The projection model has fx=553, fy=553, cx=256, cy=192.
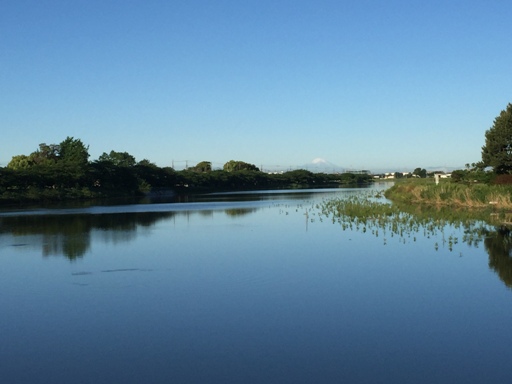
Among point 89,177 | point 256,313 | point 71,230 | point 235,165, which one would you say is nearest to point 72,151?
point 89,177

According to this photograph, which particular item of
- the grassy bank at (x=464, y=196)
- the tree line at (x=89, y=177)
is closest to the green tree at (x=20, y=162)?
the tree line at (x=89, y=177)

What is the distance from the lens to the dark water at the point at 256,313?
19.5 feet

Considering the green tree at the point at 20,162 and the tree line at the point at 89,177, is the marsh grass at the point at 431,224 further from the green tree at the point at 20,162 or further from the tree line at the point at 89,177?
the green tree at the point at 20,162

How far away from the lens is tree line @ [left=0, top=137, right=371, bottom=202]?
4375cm

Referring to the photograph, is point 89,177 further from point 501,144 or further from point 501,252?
point 501,252

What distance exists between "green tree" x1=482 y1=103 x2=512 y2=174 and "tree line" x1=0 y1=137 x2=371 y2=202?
33.6m

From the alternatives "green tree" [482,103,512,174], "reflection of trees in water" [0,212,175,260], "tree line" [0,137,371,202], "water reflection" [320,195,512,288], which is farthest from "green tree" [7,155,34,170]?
"green tree" [482,103,512,174]

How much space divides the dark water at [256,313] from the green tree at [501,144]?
22519mm

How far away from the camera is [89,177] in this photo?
169 ft

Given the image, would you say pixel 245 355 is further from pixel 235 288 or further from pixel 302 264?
pixel 302 264

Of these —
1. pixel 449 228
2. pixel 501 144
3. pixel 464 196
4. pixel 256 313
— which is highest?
pixel 501 144

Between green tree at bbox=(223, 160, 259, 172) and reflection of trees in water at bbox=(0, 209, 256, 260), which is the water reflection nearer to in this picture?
reflection of trees in water at bbox=(0, 209, 256, 260)

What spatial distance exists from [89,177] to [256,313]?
46.2 meters

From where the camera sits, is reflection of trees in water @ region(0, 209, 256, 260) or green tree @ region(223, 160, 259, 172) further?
green tree @ region(223, 160, 259, 172)
